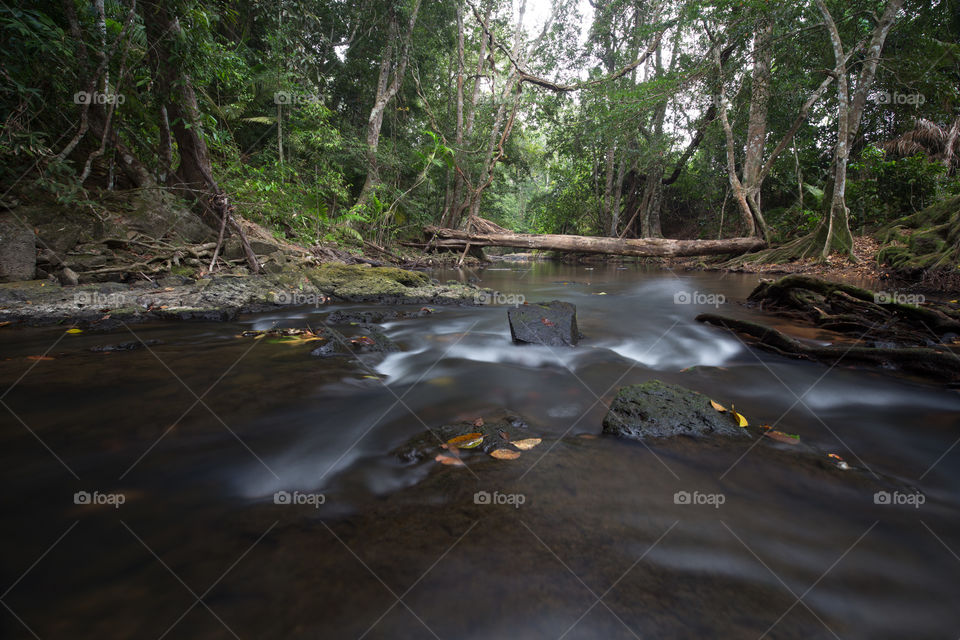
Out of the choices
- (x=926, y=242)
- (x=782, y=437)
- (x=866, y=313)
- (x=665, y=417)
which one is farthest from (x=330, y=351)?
(x=926, y=242)

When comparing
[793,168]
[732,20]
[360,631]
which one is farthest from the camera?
[793,168]

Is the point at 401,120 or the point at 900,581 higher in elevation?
the point at 401,120

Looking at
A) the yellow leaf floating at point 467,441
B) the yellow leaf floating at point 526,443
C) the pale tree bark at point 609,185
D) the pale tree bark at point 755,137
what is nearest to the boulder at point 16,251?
the yellow leaf floating at point 467,441

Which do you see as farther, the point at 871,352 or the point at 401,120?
the point at 401,120

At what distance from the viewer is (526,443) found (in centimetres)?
204

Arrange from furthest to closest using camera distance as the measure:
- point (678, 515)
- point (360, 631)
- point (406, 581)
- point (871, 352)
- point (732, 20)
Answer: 1. point (732, 20)
2. point (871, 352)
3. point (678, 515)
4. point (406, 581)
5. point (360, 631)

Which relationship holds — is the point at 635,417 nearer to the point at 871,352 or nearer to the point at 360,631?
the point at 360,631

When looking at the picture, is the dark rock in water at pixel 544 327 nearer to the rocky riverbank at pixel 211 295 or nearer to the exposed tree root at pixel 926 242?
the rocky riverbank at pixel 211 295

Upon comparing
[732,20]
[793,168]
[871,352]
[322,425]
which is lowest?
[322,425]

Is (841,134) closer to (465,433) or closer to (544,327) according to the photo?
(544,327)

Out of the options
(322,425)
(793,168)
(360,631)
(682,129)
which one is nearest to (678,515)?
(360,631)

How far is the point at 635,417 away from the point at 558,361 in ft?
4.44

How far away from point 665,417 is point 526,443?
31.4 inches

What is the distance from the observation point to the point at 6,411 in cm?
215
